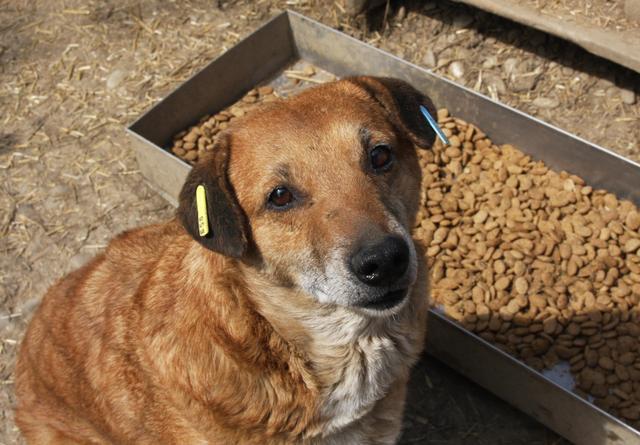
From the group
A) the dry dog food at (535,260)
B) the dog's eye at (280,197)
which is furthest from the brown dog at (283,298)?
the dry dog food at (535,260)

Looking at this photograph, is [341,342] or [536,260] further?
[536,260]

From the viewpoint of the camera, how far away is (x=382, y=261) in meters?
2.93

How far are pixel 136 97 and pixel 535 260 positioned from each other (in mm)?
3931

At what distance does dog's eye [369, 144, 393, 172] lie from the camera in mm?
3297

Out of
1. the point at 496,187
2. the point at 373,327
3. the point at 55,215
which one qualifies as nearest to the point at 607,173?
the point at 496,187

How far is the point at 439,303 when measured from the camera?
515 cm

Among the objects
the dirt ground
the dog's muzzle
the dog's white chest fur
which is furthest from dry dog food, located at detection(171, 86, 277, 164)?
the dog's muzzle

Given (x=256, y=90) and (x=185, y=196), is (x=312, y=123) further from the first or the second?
(x=256, y=90)

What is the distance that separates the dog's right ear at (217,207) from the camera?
302 centimetres

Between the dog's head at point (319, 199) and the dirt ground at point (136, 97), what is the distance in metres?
2.13

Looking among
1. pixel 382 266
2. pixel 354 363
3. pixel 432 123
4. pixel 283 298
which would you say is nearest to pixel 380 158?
pixel 432 123

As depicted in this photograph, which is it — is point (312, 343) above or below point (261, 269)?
below

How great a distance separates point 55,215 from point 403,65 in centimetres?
315

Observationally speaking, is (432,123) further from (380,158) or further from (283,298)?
(283,298)
